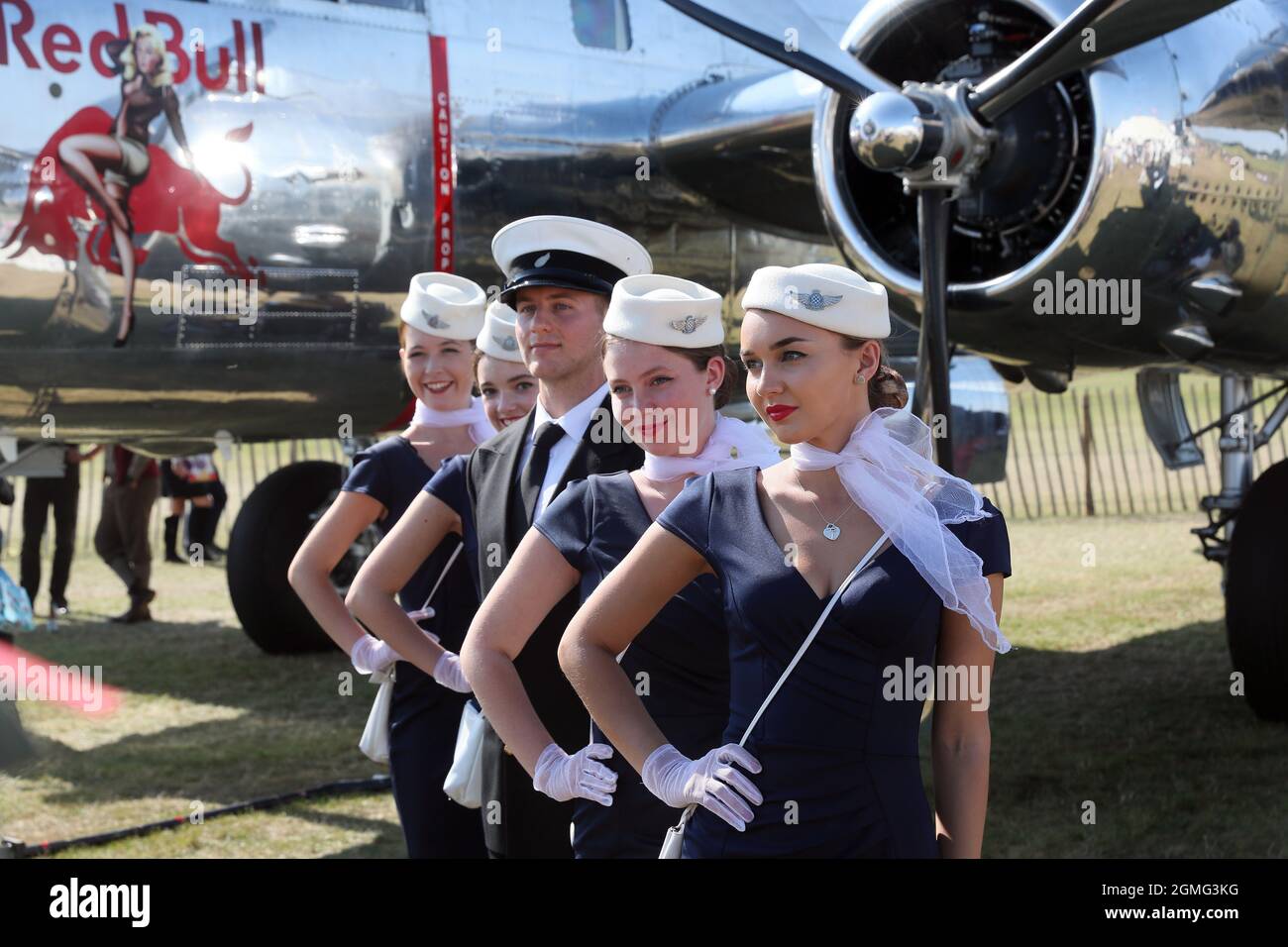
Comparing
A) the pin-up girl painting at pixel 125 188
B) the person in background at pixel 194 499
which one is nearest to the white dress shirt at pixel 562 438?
the pin-up girl painting at pixel 125 188

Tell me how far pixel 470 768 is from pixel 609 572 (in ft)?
2.83

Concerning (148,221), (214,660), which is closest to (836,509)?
(148,221)

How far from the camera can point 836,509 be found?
2.37 metres

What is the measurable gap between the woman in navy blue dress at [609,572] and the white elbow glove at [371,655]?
1.29 metres

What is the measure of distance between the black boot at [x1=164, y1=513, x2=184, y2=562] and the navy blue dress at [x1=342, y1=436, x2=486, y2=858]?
11065mm

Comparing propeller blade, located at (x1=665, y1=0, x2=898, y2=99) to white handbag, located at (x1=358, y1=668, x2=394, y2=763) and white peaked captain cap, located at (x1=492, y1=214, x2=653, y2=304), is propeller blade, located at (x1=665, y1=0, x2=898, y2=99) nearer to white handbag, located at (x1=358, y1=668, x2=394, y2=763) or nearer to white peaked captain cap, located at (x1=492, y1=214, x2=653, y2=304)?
white peaked captain cap, located at (x1=492, y1=214, x2=653, y2=304)

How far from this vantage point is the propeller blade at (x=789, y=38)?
5941 mm

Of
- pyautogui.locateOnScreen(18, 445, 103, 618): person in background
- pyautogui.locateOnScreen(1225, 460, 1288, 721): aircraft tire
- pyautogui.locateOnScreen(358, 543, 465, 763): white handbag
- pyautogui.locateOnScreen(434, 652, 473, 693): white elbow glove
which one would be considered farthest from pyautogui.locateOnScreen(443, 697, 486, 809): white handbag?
pyautogui.locateOnScreen(18, 445, 103, 618): person in background

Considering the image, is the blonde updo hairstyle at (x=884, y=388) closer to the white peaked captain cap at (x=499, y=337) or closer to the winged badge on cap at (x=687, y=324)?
the winged badge on cap at (x=687, y=324)

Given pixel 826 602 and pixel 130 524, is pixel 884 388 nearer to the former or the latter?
→ pixel 826 602

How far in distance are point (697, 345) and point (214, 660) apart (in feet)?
24.7

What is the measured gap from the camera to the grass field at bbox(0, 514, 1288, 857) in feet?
19.3

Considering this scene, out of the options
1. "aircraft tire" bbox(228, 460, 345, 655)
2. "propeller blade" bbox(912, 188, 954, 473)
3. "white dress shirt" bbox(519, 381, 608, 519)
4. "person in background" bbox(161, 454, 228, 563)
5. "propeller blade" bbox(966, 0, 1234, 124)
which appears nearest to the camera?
"white dress shirt" bbox(519, 381, 608, 519)
